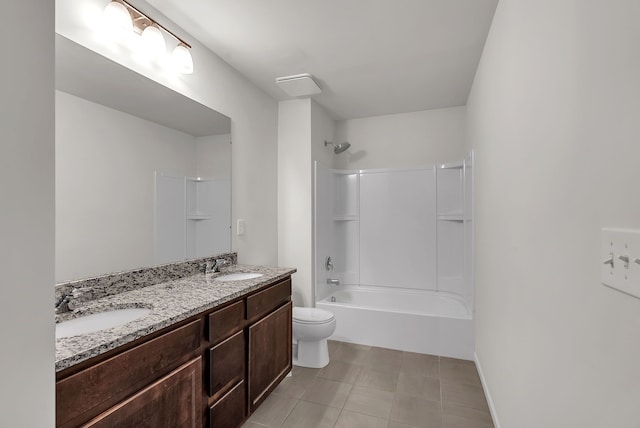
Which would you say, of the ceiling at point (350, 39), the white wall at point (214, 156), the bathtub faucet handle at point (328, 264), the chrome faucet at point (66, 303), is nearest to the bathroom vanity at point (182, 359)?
the chrome faucet at point (66, 303)

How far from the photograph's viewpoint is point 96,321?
134 cm

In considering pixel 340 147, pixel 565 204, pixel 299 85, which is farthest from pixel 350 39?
pixel 565 204

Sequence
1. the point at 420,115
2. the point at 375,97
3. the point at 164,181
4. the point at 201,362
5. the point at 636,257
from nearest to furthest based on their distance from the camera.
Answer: the point at 636,257 < the point at 201,362 < the point at 164,181 < the point at 375,97 < the point at 420,115

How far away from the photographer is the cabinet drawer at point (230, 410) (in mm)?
1511

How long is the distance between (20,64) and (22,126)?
14 centimetres

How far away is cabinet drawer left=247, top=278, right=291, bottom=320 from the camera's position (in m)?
1.84

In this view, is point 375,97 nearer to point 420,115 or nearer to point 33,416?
point 420,115

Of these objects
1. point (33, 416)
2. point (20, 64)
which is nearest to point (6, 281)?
point (33, 416)

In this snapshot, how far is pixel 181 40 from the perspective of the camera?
77.3 inches

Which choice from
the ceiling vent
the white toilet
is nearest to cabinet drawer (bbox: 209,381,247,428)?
the white toilet

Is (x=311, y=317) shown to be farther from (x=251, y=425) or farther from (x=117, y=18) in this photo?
(x=117, y=18)

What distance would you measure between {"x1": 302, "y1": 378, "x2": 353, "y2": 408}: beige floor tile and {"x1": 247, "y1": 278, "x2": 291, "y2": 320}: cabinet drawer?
27.0 inches

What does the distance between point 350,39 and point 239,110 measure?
3.50 feet

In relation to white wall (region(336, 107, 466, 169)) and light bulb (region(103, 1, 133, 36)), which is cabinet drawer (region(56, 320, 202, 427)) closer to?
light bulb (region(103, 1, 133, 36))
